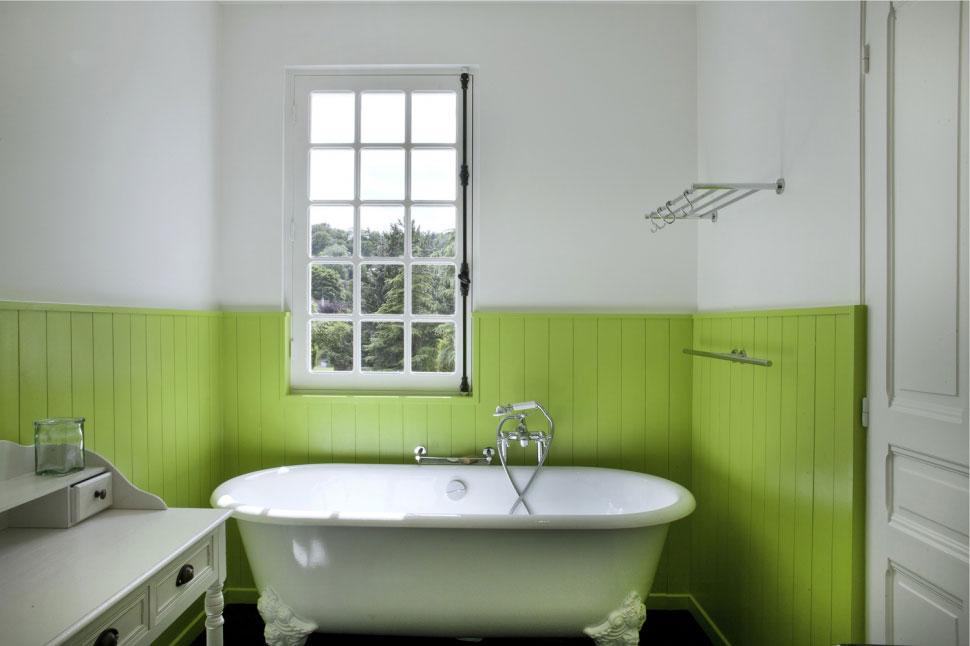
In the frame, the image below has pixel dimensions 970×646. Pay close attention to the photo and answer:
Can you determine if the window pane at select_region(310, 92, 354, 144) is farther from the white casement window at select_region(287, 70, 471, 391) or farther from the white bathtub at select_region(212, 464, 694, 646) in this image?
the white bathtub at select_region(212, 464, 694, 646)

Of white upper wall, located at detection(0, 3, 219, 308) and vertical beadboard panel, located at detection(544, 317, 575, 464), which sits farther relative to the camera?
vertical beadboard panel, located at detection(544, 317, 575, 464)

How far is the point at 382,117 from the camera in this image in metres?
2.57

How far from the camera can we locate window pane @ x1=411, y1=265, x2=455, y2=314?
255 cm

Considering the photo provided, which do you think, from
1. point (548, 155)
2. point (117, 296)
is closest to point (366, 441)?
point (117, 296)

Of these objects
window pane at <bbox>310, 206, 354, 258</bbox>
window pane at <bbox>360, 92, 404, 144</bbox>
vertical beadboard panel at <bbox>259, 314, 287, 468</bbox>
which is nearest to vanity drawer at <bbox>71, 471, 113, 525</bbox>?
vertical beadboard panel at <bbox>259, 314, 287, 468</bbox>

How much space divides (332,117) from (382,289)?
88cm

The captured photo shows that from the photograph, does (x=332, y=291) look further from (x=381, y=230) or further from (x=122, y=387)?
(x=122, y=387)

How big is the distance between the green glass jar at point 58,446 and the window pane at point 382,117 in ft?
5.69

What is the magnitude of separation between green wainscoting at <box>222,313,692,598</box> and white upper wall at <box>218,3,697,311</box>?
0.14 meters

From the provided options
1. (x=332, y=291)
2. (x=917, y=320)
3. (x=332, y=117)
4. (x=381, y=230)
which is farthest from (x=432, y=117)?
(x=917, y=320)

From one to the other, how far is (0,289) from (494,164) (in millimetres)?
1856

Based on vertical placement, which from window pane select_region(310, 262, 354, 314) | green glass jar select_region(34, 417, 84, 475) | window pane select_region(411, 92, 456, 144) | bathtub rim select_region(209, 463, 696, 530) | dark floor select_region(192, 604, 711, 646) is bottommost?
dark floor select_region(192, 604, 711, 646)

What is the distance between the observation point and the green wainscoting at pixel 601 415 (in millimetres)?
1495

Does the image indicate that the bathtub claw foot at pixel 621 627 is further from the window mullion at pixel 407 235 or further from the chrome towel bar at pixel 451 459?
the window mullion at pixel 407 235
